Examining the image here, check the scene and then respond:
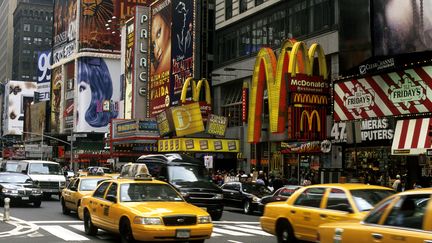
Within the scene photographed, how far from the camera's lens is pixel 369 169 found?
28.6 metres

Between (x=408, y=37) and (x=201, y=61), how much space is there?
30579 mm

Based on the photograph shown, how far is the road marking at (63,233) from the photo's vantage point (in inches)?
540

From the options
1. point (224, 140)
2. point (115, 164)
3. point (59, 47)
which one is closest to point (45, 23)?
point (59, 47)

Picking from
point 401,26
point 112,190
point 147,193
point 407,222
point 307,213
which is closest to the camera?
point 407,222

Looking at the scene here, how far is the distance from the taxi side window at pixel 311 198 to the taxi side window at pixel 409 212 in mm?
→ 4287

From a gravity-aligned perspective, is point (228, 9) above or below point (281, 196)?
above

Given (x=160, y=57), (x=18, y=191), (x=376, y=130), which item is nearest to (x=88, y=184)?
(x=18, y=191)

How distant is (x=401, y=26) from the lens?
24.9 m

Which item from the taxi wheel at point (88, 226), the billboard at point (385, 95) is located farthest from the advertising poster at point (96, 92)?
the taxi wheel at point (88, 226)

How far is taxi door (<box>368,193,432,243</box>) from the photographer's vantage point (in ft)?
21.5

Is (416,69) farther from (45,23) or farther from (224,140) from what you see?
(45,23)

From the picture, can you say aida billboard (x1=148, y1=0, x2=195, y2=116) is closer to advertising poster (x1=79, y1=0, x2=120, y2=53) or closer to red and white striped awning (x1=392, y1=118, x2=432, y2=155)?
red and white striped awning (x1=392, y1=118, x2=432, y2=155)

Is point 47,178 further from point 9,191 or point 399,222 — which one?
point 399,222

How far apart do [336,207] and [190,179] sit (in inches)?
396
